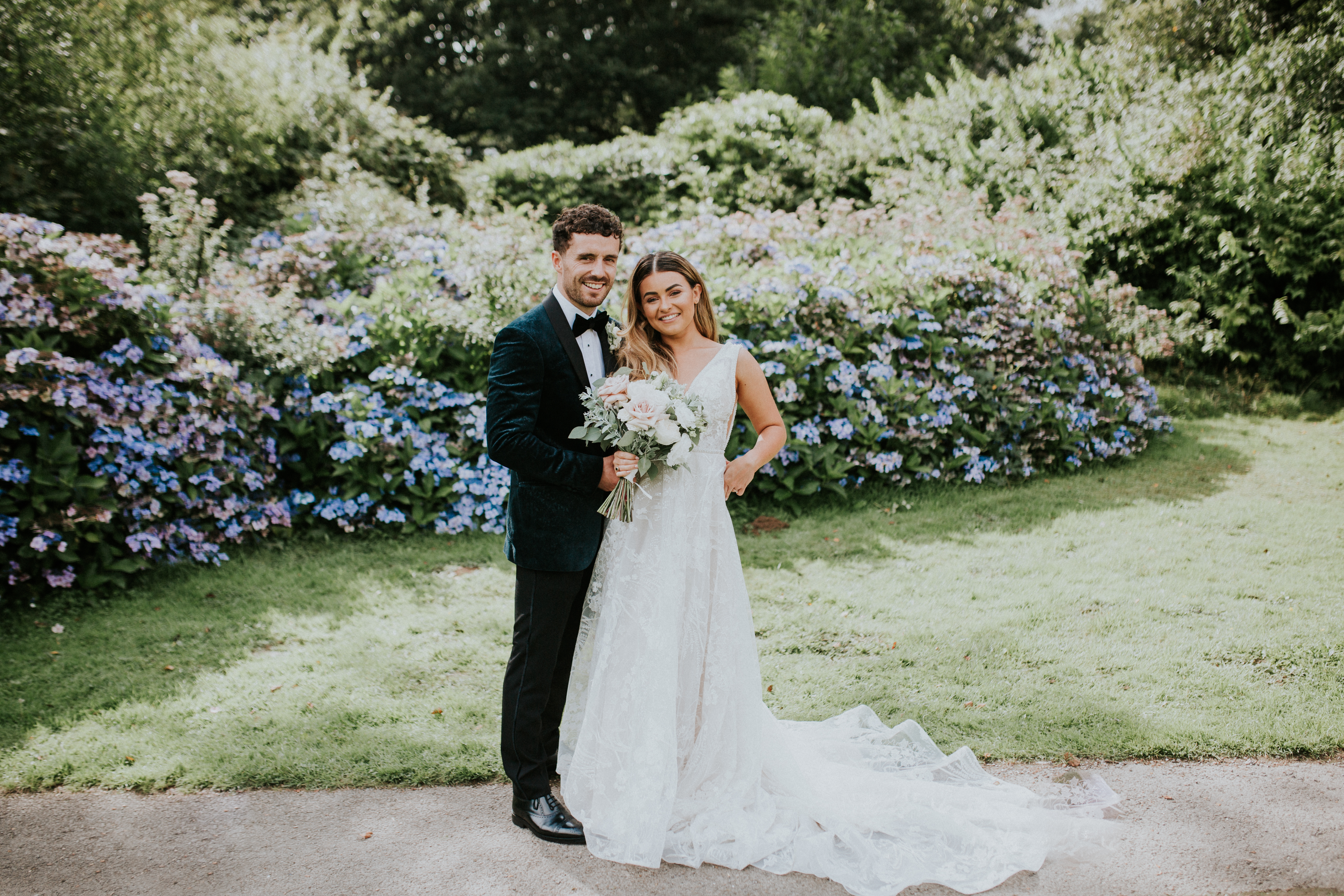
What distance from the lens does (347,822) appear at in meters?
2.97

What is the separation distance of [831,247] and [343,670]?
588 centimetres

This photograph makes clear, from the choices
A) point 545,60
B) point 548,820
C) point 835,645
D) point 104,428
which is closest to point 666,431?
point 548,820

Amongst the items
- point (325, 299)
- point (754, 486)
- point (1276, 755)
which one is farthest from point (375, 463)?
point (1276, 755)

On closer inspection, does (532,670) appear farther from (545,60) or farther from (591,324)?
(545,60)

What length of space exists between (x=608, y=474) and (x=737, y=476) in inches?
20.7

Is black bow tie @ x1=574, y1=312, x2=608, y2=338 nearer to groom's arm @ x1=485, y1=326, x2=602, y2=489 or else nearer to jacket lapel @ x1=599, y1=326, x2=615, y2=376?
jacket lapel @ x1=599, y1=326, x2=615, y2=376

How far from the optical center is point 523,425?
2.72m

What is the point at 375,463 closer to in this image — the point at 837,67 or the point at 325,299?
the point at 325,299

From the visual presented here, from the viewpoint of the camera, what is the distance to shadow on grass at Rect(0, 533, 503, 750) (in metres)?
3.86

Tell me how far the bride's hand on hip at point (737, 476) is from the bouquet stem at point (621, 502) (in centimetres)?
37

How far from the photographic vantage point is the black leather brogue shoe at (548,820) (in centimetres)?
282

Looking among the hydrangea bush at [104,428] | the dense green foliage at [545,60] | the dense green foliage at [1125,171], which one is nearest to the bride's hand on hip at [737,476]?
the hydrangea bush at [104,428]

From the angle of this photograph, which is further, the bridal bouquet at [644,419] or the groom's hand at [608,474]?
→ the groom's hand at [608,474]

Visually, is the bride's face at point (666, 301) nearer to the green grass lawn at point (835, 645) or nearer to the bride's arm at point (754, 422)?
the bride's arm at point (754, 422)
